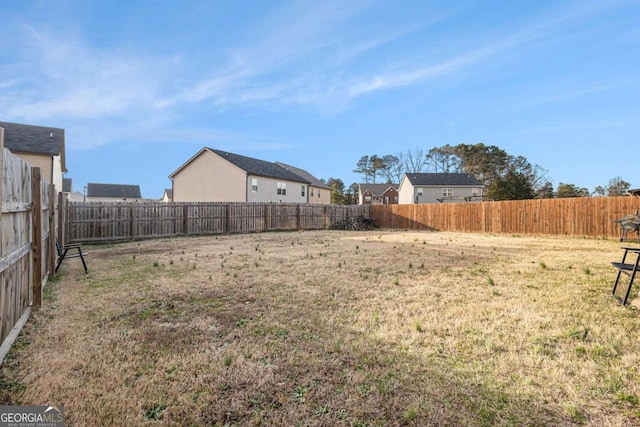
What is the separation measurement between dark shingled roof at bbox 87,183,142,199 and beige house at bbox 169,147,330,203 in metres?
33.4

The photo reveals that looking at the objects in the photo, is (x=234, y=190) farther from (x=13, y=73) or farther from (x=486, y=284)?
(x=486, y=284)

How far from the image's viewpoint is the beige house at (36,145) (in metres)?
17.7

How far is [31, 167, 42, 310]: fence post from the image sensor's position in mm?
4093

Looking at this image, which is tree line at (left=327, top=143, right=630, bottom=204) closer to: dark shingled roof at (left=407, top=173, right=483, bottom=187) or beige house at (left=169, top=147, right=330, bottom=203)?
dark shingled roof at (left=407, top=173, right=483, bottom=187)

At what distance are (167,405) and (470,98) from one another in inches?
889

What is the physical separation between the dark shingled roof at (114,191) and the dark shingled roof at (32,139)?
1308 inches

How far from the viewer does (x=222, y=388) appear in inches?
88.8

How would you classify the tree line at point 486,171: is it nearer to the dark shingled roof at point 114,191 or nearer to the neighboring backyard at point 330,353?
the neighboring backyard at point 330,353

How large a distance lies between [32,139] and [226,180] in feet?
40.3

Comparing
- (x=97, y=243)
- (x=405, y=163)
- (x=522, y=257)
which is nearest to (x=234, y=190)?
(x=97, y=243)

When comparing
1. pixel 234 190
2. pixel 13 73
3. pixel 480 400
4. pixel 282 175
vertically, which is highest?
pixel 13 73

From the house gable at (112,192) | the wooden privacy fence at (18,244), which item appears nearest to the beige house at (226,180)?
the wooden privacy fence at (18,244)

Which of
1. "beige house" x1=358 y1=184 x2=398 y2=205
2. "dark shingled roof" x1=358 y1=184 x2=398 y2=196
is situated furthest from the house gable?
"beige house" x1=358 y1=184 x2=398 y2=205

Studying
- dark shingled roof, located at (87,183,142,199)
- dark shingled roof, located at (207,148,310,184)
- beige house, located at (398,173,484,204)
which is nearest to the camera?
dark shingled roof, located at (207,148,310,184)
